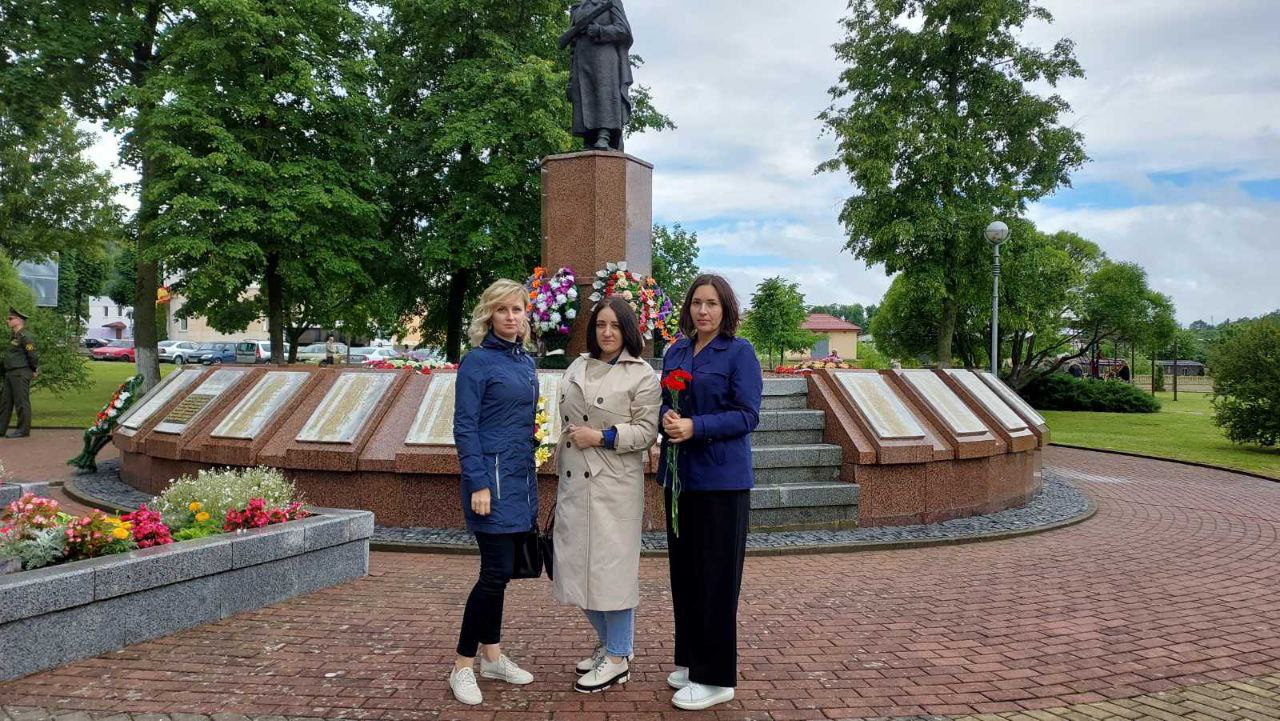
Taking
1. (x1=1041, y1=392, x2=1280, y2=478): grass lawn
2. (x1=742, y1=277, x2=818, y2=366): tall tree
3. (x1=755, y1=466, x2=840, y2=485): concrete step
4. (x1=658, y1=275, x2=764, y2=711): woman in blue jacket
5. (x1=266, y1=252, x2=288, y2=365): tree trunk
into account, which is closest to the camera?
(x1=658, y1=275, x2=764, y2=711): woman in blue jacket

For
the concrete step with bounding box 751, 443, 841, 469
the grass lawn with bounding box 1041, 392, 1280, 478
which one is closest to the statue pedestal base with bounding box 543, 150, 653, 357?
the concrete step with bounding box 751, 443, 841, 469

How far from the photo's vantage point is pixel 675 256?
25.8m

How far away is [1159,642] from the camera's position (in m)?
4.91

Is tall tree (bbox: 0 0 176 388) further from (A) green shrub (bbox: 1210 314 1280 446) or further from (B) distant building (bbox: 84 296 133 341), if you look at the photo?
(B) distant building (bbox: 84 296 133 341)

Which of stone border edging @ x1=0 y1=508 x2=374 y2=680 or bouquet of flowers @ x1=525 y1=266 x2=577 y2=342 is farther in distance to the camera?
bouquet of flowers @ x1=525 y1=266 x2=577 y2=342

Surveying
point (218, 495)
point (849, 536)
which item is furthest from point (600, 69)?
point (218, 495)

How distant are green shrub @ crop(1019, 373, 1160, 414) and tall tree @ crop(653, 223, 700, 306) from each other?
14110 millimetres

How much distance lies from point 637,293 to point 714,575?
20.7ft

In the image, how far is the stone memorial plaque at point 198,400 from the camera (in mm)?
9031

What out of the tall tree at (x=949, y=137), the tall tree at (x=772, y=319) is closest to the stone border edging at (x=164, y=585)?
the tall tree at (x=949, y=137)

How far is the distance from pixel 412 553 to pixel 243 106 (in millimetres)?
14877

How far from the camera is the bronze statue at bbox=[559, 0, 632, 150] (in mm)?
10648

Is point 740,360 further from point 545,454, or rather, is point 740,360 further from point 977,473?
point 977,473

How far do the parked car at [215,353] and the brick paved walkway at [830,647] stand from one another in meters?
48.1
